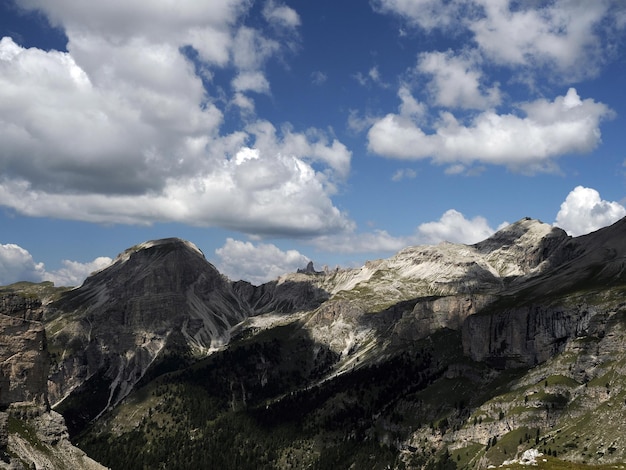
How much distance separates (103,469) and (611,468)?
151235mm

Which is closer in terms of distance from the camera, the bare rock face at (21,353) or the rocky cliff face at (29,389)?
the rocky cliff face at (29,389)

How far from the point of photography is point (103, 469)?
617 ft

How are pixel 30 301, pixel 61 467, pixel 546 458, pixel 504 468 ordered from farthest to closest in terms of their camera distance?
pixel 30 301, pixel 61 467, pixel 546 458, pixel 504 468

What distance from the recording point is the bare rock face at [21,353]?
175500mm

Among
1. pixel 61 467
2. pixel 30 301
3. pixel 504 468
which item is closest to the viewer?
pixel 504 468

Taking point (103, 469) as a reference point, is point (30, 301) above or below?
above

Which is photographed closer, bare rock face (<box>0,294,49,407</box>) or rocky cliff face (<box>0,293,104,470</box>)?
rocky cliff face (<box>0,293,104,470</box>)

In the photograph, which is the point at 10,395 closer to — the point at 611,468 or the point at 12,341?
the point at 12,341

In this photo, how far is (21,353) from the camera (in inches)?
7037

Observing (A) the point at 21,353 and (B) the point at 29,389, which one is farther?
(B) the point at 29,389

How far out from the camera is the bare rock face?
176 m

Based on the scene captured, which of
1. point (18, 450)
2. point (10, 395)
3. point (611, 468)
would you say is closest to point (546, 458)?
point (611, 468)

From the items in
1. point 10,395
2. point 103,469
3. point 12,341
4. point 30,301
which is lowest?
point 103,469

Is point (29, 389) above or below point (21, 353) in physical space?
below
